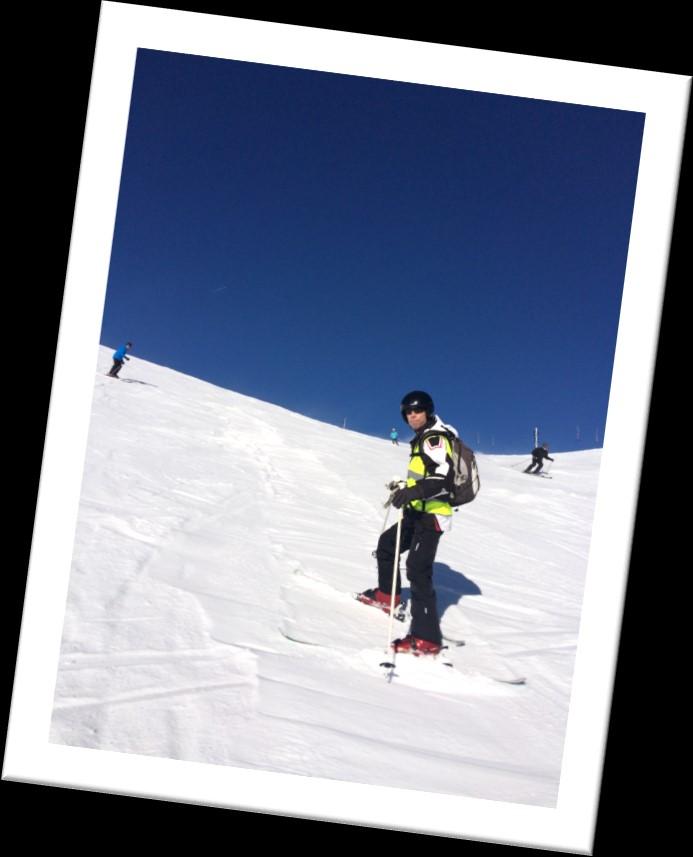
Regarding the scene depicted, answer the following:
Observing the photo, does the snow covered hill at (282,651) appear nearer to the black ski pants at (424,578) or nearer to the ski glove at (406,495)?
the black ski pants at (424,578)

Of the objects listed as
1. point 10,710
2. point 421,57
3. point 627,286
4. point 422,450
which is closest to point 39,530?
point 10,710

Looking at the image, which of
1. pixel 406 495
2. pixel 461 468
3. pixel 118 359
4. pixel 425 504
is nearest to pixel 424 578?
pixel 425 504

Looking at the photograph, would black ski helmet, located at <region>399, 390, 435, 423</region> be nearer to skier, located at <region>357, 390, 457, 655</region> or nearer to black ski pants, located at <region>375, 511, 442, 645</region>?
skier, located at <region>357, 390, 457, 655</region>

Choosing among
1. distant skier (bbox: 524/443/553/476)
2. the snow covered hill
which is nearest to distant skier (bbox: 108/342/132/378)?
the snow covered hill

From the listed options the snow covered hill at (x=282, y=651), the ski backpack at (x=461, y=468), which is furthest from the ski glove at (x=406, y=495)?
the snow covered hill at (x=282, y=651)

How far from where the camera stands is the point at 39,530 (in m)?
3.88

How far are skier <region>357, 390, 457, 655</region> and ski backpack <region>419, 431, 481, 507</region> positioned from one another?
0.04 m

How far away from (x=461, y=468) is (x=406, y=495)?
18.4 inches

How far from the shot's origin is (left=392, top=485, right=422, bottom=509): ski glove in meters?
4.25

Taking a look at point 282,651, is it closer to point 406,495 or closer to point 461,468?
point 406,495

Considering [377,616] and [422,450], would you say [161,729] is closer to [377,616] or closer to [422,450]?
[377,616]

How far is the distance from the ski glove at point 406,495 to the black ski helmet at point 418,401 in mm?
566

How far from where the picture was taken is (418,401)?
14.3ft

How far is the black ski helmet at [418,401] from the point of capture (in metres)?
4.35
